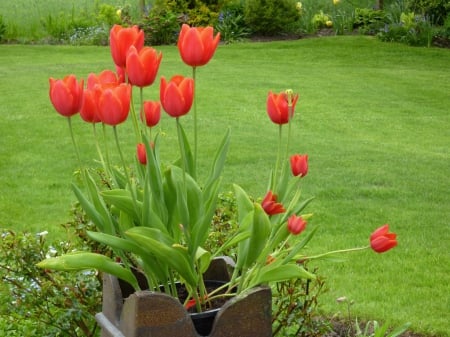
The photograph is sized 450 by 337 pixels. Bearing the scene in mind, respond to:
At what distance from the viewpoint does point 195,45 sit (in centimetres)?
238

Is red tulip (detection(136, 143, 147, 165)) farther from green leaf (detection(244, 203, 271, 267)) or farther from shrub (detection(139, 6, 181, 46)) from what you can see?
shrub (detection(139, 6, 181, 46))

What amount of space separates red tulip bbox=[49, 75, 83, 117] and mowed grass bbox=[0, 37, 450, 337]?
1881 mm

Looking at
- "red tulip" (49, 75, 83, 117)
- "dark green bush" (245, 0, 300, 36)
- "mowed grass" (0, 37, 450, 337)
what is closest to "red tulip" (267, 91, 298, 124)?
"red tulip" (49, 75, 83, 117)

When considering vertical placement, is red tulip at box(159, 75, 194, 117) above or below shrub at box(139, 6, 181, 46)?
above

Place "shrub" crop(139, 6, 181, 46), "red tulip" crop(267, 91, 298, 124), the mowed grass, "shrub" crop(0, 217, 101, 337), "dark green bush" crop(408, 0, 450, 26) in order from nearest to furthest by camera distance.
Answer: "red tulip" crop(267, 91, 298, 124) < "shrub" crop(0, 217, 101, 337) < the mowed grass < "dark green bush" crop(408, 0, 450, 26) < "shrub" crop(139, 6, 181, 46)

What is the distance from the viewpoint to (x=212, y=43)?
2424mm

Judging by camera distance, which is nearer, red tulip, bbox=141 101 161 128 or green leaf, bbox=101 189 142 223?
green leaf, bbox=101 189 142 223

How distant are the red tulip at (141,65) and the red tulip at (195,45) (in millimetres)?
81

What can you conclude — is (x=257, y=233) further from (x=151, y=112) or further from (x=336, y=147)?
(x=336, y=147)

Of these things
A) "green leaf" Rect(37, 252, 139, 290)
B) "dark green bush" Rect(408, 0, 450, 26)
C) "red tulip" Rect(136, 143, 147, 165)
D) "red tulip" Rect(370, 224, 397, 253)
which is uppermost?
"red tulip" Rect(136, 143, 147, 165)

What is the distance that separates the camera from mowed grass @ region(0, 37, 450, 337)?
5.33 meters

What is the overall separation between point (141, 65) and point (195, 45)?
156 millimetres

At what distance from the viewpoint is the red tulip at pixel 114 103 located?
2.31 metres

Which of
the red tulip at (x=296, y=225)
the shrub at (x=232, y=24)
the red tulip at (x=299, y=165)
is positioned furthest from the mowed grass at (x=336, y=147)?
the shrub at (x=232, y=24)
